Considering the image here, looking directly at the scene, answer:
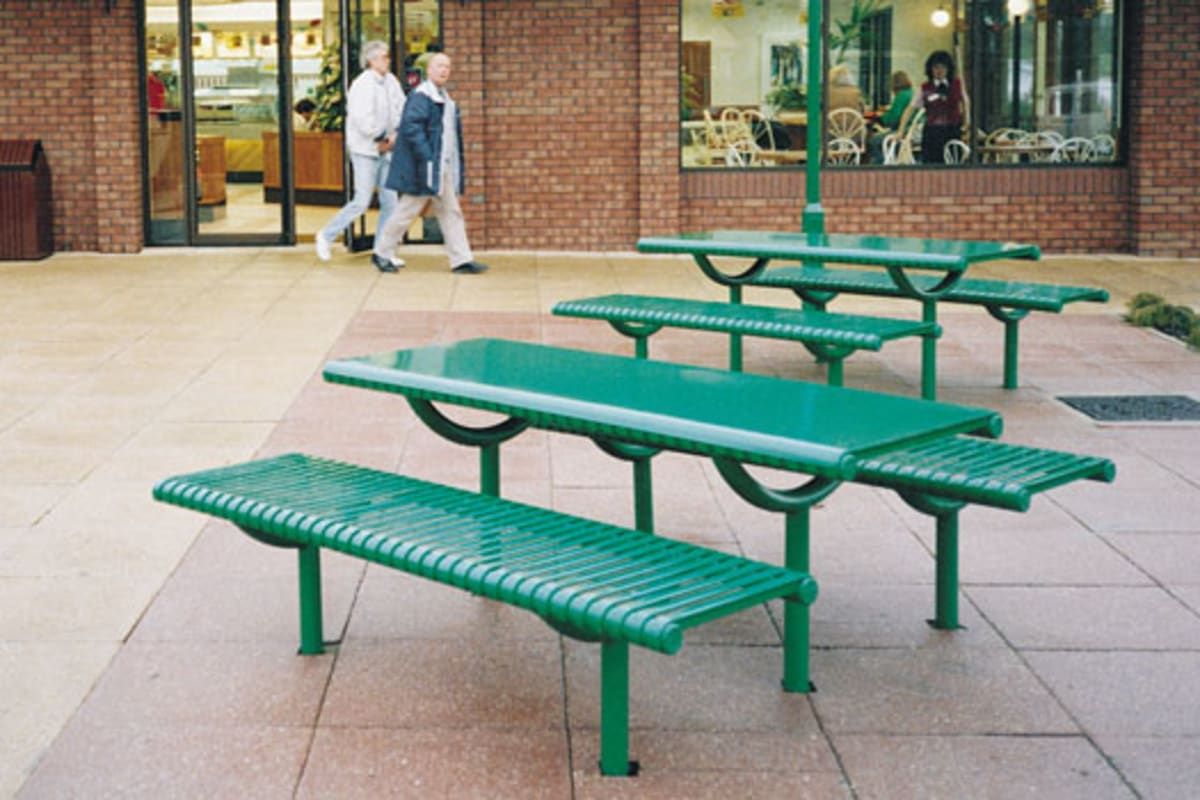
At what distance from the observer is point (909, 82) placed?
15719 millimetres

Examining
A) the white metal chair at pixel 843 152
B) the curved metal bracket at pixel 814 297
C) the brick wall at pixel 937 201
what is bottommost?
the curved metal bracket at pixel 814 297

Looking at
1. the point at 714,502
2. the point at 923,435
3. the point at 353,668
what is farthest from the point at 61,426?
the point at 923,435

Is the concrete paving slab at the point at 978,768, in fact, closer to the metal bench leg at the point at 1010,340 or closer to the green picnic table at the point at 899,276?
the green picnic table at the point at 899,276

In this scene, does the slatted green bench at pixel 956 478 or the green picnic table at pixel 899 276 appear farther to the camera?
the green picnic table at pixel 899 276

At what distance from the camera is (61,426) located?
7973 mm

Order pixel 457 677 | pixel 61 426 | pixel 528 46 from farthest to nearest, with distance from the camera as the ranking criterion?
pixel 528 46
pixel 61 426
pixel 457 677

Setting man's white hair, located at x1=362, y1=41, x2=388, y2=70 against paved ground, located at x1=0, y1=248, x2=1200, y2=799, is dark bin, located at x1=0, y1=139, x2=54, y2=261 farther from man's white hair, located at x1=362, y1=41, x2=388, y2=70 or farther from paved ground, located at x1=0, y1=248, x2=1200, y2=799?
paved ground, located at x1=0, y1=248, x2=1200, y2=799

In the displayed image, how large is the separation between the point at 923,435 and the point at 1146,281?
10312mm

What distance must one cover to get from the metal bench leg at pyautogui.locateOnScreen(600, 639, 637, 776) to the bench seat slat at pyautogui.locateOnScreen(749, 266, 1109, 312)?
527 centimetres

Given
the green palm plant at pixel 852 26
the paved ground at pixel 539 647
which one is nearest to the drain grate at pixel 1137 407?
the paved ground at pixel 539 647

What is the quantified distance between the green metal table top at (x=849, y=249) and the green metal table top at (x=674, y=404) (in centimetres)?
312

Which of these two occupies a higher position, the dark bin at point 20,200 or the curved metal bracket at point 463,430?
the dark bin at point 20,200

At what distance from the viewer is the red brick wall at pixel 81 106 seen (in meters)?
15.6

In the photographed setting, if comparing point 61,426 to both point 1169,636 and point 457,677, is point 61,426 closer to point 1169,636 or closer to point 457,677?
point 457,677
